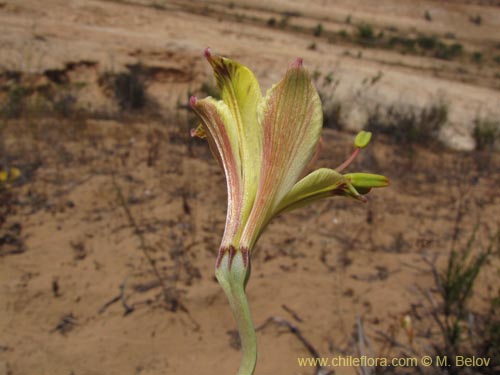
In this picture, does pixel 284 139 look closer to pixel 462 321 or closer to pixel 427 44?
pixel 462 321

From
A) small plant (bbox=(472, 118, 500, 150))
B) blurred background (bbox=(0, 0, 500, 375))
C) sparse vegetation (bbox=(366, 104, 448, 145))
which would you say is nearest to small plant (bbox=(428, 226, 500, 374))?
blurred background (bbox=(0, 0, 500, 375))

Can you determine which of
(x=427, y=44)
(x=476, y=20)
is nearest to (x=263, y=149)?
(x=427, y=44)

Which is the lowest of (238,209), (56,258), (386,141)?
(56,258)

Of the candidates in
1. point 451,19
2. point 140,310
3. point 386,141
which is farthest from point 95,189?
point 451,19

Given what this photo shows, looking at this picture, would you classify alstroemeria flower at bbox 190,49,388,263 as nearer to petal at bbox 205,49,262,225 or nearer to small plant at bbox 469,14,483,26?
petal at bbox 205,49,262,225

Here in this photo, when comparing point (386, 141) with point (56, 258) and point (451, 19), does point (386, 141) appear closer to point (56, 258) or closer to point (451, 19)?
point (56, 258)

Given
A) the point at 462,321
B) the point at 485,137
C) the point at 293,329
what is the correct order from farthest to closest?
the point at 485,137, the point at 462,321, the point at 293,329
